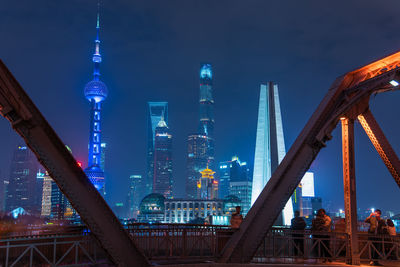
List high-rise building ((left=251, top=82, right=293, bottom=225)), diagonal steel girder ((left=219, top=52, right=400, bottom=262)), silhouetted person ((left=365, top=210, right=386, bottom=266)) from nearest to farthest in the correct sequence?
1. diagonal steel girder ((left=219, top=52, right=400, bottom=262))
2. silhouetted person ((left=365, top=210, right=386, bottom=266))
3. high-rise building ((left=251, top=82, right=293, bottom=225))

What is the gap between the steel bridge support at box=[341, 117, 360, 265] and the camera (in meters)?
14.0

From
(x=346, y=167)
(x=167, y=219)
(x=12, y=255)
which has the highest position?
(x=346, y=167)

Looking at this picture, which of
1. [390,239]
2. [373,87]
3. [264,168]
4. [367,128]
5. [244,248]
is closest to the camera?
[244,248]

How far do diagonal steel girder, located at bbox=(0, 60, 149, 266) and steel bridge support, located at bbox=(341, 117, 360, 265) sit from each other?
797 cm

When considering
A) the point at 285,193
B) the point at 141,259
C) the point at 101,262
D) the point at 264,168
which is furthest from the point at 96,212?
the point at 264,168

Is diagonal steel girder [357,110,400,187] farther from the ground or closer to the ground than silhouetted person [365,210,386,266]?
farther from the ground

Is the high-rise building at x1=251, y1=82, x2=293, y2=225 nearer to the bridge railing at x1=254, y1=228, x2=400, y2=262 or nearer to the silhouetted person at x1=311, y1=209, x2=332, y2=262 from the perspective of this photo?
the silhouetted person at x1=311, y1=209, x2=332, y2=262

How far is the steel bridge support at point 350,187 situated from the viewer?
46.0ft

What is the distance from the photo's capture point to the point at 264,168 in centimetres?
6744

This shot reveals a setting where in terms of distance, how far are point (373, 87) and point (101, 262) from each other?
1132cm

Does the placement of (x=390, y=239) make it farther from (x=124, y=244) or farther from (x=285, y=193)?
(x=124, y=244)

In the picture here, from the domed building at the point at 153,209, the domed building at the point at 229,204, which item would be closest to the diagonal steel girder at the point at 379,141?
the domed building at the point at 229,204

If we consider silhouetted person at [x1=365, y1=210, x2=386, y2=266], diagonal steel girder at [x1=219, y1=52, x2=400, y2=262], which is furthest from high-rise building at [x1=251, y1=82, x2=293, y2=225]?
diagonal steel girder at [x1=219, y1=52, x2=400, y2=262]

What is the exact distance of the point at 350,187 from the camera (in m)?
14.5
